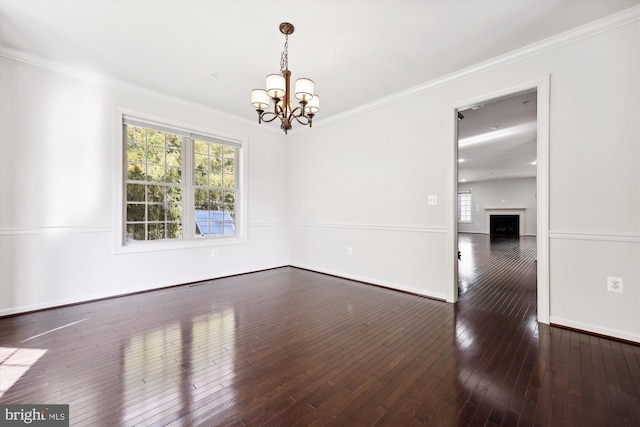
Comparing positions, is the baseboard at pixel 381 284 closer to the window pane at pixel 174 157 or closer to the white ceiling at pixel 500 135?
the white ceiling at pixel 500 135

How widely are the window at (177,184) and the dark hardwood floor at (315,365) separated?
4.03 ft

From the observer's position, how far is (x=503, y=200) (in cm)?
1262

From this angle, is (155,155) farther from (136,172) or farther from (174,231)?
(174,231)

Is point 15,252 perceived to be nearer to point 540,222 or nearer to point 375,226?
point 375,226

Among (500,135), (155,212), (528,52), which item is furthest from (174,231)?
(500,135)

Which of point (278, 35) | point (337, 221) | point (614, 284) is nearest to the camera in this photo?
point (614, 284)

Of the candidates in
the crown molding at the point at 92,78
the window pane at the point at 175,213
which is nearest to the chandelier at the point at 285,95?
the crown molding at the point at 92,78

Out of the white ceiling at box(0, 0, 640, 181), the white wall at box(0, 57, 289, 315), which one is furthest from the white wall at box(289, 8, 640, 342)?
the white wall at box(0, 57, 289, 315)

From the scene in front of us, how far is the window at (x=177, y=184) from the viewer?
3756mm

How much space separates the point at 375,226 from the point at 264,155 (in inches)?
102

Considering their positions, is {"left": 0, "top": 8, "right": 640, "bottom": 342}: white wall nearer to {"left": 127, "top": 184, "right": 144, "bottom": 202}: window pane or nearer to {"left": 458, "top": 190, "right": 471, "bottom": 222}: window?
{"left": 127, "top": 184, "right": 144, "bottom": 202}: window pane

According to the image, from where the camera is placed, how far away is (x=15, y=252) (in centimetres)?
288

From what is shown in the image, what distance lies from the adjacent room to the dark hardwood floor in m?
0.02

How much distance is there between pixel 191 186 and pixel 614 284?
17.0 feet
